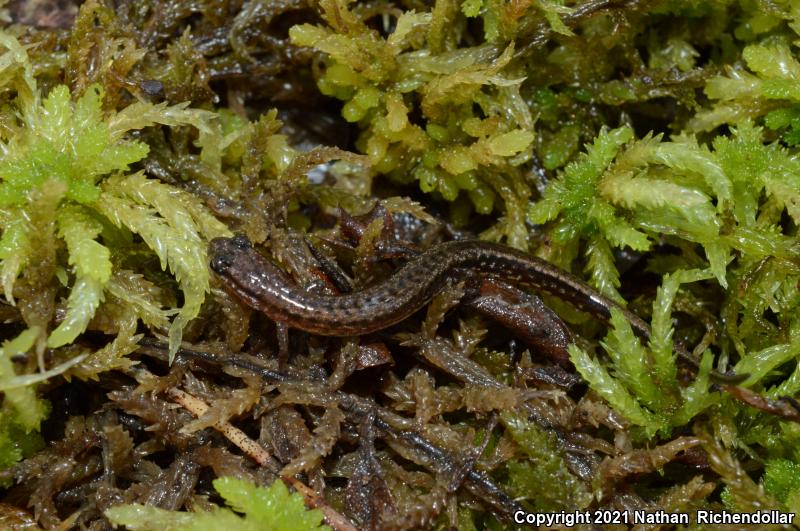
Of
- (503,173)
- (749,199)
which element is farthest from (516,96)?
(749,199)

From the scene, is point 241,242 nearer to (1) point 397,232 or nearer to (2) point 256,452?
(1) point 397,232

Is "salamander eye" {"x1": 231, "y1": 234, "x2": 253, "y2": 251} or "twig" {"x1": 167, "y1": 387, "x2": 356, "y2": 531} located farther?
"salamander eye" {"x1": 231, "y1": 234, "x2": 253, "y2": 251}

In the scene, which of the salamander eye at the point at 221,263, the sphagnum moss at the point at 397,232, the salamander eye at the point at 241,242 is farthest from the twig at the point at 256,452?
the salamander eye at the point at 241,242

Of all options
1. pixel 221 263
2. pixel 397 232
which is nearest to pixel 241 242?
pixel 221 263

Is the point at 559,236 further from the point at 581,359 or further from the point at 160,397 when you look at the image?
the point at 160,397

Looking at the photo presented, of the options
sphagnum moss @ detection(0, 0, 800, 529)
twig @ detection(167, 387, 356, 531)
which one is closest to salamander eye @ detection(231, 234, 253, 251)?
sphagnum moss @ detection(0, 0, 800, 529)

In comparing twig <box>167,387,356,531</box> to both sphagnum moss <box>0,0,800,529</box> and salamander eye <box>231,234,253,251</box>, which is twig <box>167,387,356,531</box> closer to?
sphagnum moss <box>0,0,800,529</box>
